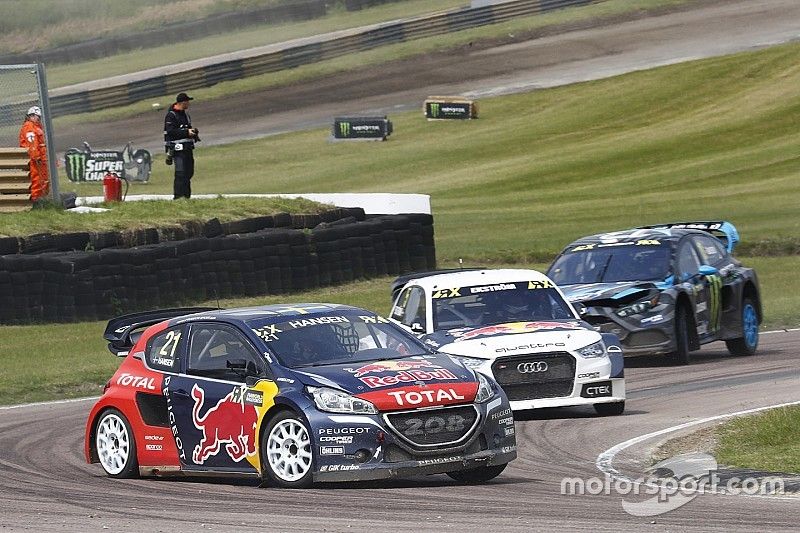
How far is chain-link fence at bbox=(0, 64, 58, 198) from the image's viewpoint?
22.5m

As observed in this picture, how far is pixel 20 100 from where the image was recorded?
22703 mm

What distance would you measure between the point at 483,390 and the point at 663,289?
6853mm

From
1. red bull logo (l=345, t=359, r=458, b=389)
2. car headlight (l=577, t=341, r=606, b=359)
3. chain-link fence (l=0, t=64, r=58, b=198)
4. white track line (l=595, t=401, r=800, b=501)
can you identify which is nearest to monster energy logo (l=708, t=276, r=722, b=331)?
car headlight (l=577, t=341, r=606, b=359)

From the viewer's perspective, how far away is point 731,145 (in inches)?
1646

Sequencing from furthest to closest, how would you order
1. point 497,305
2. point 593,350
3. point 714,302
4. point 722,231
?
point 722,231 < point 714,302 < point 497,305 < point 593,350

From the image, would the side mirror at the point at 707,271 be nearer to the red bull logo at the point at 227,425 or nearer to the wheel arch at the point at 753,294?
the wheel arch at the point at 753,294

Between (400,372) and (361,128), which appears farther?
(361,128)

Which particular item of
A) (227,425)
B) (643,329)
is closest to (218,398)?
(227,425)

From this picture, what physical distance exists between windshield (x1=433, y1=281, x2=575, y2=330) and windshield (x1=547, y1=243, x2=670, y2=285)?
2836 mm

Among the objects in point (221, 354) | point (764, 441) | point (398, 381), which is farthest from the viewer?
point (764, 441)

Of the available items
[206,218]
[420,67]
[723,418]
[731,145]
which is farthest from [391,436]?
[420,67]

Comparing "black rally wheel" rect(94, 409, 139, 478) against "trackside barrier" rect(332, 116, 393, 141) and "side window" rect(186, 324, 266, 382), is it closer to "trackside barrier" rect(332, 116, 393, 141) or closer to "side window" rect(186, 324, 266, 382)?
"side window" rect(186, 324, 266, 382)

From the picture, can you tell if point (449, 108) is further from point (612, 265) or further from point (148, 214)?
point (612, 265)

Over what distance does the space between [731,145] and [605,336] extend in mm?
29488
